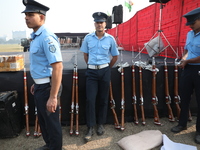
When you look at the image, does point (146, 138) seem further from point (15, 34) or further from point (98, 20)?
point (15, 34)

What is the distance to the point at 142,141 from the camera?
2.48 metres

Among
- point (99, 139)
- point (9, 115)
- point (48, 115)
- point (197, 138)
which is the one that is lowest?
point (99, 139)

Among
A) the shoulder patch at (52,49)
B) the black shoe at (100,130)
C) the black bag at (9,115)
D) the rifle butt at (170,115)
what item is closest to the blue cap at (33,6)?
the shoulder patch at (52,49)

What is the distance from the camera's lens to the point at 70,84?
120 inches

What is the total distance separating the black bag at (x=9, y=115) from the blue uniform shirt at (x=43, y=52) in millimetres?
1187

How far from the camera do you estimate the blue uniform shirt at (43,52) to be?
5.25ft

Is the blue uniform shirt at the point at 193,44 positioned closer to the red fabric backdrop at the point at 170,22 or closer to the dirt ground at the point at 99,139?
the red fabric backdrop at the point at 170,22

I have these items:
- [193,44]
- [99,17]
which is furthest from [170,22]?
[99,17]

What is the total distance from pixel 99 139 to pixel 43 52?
1.75 metres

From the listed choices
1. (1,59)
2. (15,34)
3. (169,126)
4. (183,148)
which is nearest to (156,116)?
(169,126)

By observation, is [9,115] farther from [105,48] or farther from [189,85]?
[189,85]

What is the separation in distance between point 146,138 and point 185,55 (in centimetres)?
155

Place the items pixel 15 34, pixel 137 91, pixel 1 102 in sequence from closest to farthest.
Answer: pixel 1 102
pixel 137 91
pixel 15 34

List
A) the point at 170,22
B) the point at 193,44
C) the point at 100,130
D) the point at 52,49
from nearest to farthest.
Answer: the point at 52,49 < the point at 193,44 < the point at 100,130 < the point at 170,22
